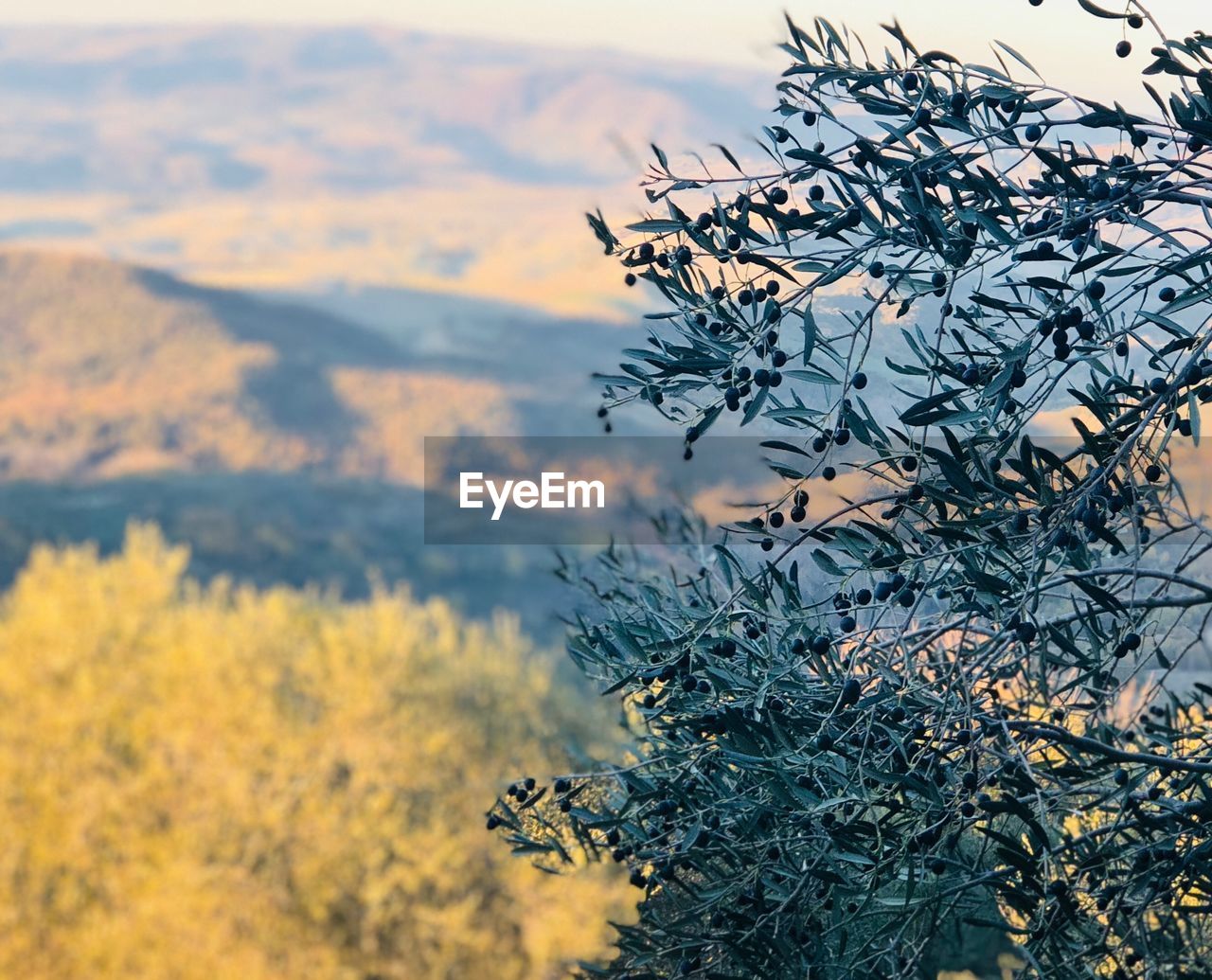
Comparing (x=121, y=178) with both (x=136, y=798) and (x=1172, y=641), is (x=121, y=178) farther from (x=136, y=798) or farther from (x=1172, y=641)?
(x=1172, y=641)

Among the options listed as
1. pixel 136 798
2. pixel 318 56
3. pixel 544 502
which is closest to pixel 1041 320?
pixel 544 502

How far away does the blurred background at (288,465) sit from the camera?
24.3 meters

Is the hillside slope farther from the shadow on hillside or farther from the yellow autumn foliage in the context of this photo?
the yellow autumn foliage

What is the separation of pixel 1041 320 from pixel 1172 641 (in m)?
2.63

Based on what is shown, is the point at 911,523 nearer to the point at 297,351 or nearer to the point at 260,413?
the point at 260,413

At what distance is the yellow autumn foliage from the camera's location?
23609 mm

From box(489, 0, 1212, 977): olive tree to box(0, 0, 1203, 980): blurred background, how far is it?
1.32 feet

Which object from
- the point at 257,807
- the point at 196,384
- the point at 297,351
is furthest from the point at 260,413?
the point at 257,807

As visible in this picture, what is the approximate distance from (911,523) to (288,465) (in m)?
84.4

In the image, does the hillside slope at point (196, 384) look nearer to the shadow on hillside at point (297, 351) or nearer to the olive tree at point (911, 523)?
the shadow on hillside at point (297, 351)

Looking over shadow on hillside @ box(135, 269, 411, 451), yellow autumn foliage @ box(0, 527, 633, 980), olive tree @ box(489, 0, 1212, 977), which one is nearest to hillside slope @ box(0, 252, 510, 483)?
shadow on hillside @ box(135, 269, 411, 451)

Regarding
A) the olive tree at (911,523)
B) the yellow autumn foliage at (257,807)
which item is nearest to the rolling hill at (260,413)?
the yellow autumn foliage at (257,807)

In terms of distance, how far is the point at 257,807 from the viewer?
25.3 m

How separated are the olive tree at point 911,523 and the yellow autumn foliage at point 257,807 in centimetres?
1967
